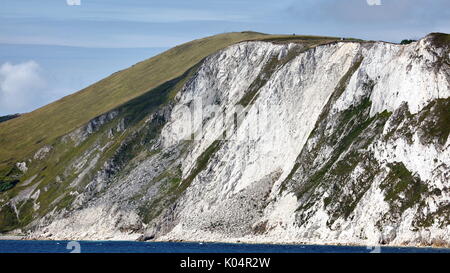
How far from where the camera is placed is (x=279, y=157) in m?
135

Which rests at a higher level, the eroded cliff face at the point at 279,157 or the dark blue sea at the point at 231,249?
the eroded cliff face at the point at 279,157

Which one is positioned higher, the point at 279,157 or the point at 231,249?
the point at 279,157

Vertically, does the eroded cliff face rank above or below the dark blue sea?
above

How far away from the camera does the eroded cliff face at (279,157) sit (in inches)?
4129

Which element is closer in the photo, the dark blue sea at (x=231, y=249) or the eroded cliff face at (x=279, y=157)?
the dark blue sea at (x=231, y=249)

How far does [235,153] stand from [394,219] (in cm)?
4721

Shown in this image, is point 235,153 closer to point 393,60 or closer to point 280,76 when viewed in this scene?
point 280,76

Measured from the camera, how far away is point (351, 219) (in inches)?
4232

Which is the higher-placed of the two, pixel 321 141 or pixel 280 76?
pixel 280 76

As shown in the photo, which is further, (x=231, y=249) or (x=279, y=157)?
(x=279, y=157)

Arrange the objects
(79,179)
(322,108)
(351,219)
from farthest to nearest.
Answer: (79,179) < (322,108) < (351,219)

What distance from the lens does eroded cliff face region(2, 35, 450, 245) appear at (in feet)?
344

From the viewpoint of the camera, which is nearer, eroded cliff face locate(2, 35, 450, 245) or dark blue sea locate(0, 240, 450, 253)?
dark blue sea locate(0, 240, 450, 253)
